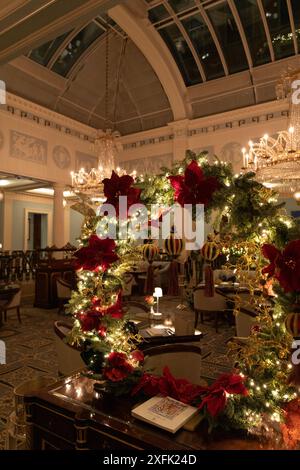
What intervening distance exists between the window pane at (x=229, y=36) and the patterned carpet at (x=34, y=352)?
22.9 feet

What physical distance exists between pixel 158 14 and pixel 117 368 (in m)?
9.34

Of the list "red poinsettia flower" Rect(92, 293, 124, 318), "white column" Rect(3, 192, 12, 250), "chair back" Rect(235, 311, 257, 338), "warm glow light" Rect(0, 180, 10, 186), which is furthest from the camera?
"white column" Rect(3, 192, 12, 250)

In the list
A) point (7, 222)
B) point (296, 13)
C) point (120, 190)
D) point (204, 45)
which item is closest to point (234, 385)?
point (120, 190)

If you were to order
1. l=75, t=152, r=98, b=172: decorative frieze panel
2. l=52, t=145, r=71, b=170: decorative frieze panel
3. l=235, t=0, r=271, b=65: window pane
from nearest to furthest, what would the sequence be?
1. l=235, t=0, r=271, b=65: window pane
2. l=52, t=145, r=71, b=170: decorative frieze panel
3. l=75, t=152, r=98, b=172: decorative frieze panel

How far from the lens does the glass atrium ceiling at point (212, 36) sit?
26.0 ft

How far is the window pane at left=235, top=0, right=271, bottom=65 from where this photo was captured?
25.9 feet

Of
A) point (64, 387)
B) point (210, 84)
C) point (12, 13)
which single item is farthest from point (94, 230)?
point (210, 84)

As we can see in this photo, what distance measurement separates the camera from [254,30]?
831 cm

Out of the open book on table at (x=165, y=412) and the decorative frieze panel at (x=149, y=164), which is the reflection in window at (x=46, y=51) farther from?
the open book on table at (x=165, y=412)

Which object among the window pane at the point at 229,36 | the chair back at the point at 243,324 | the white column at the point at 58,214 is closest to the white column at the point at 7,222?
the white column at the point at 58,214

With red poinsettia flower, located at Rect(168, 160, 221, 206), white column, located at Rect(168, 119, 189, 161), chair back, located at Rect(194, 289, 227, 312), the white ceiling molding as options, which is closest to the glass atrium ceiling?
the white ceiling molding

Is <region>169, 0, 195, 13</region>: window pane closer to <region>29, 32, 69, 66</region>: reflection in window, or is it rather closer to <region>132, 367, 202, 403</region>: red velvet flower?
<region>29, 32, 69, 66</region>: reflection in window

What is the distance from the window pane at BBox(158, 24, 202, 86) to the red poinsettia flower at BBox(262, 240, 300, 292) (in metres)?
9.37
